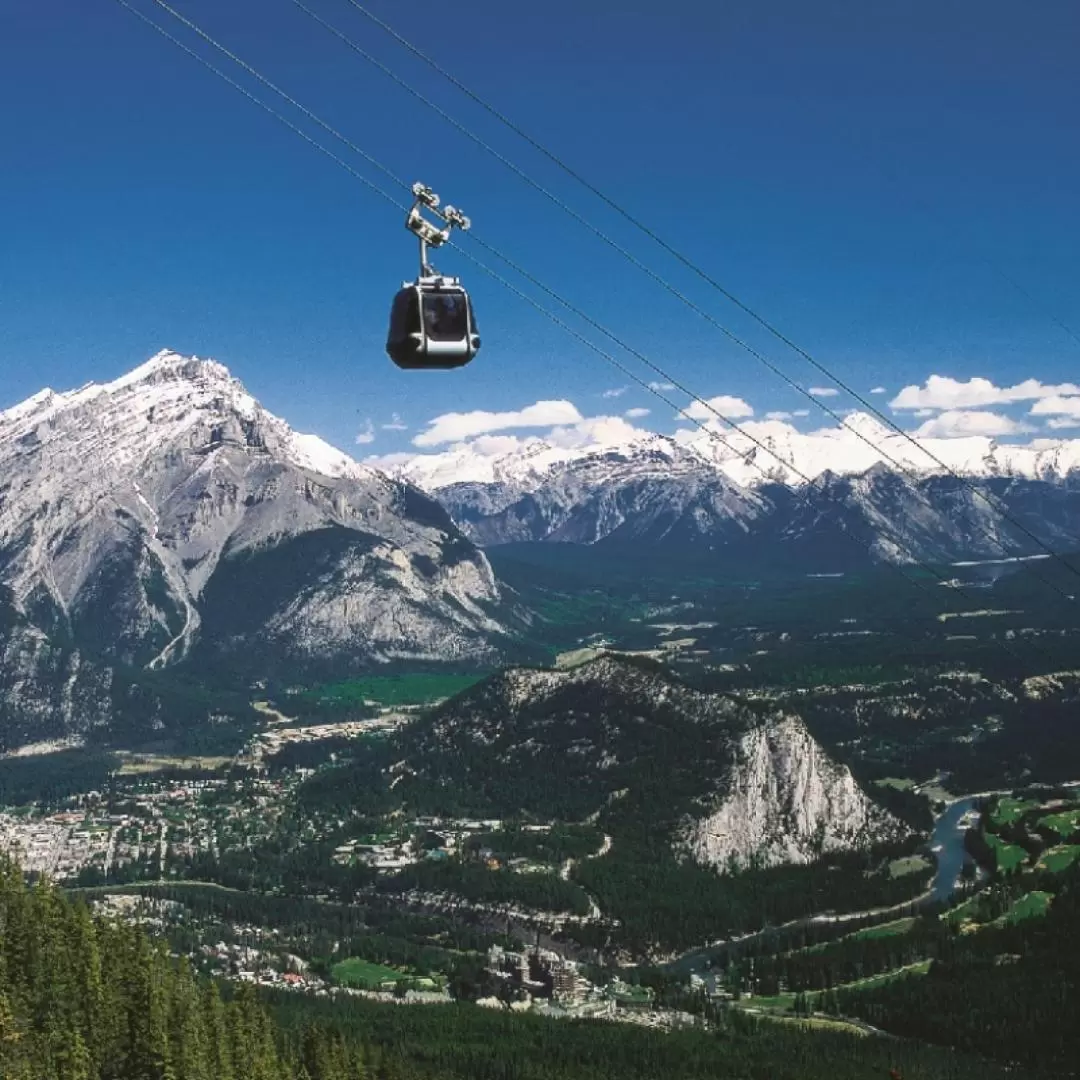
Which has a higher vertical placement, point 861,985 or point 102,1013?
point 102,1013

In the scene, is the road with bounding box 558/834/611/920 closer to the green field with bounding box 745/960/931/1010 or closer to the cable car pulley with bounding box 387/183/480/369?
the green field with bounding box 745/960/931/1010

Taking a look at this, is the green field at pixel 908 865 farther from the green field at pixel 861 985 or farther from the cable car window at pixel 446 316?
the cable car window at pixel 446 316

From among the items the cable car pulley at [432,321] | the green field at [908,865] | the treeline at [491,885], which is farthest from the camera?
the green field at [908,865]

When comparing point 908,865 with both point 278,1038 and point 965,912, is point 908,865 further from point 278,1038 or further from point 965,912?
point 278,1038

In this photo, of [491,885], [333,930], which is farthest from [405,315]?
[491,885]

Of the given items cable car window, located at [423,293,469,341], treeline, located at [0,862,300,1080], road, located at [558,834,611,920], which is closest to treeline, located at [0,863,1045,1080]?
treeline, located at [0,862,300,1080]

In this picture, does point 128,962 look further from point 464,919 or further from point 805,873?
point 805,873

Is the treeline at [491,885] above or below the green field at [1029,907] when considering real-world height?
above

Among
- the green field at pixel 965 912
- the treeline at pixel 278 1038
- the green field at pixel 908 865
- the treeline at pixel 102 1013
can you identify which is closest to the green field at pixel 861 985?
the treeline at pixel 278 1038
